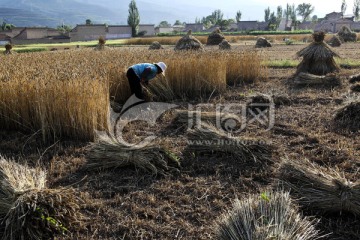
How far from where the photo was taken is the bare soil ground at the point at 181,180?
3.09 metres

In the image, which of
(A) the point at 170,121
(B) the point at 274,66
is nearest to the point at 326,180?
(A) the point at 170,121

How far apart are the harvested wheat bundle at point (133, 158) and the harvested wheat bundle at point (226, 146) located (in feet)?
1.67

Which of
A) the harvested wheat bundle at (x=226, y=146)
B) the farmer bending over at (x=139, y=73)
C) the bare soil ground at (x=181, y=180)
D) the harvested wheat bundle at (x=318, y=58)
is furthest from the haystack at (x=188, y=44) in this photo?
the harvested wheat bundle at (x=226, y=146)

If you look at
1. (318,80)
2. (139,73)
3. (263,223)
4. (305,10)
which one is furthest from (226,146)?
(305,10)

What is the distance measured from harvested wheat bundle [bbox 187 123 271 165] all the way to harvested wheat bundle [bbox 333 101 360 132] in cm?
188

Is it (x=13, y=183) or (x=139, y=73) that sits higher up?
(x=139, y=73)

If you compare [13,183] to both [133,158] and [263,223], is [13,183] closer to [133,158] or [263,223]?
[133,158]

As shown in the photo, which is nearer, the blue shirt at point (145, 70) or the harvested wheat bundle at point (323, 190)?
the harvested wheat bundle at point (323, 190)

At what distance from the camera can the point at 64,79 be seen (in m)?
5.52

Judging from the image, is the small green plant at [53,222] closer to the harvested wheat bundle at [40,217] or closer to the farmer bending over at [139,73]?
the harvested wheat bundle at [40,217]

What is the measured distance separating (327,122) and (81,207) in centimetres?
428

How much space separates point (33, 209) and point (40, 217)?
90 millimetres

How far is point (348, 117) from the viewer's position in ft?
18.3

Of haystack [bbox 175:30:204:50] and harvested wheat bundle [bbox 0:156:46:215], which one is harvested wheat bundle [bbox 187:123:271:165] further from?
haystack [bbox 175:30:204:50]
